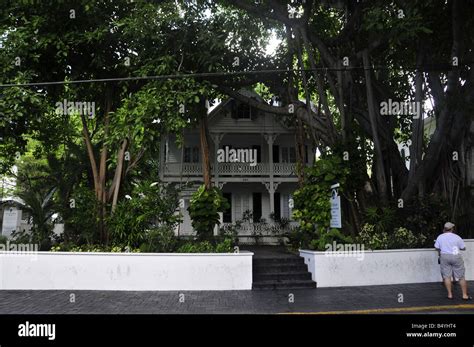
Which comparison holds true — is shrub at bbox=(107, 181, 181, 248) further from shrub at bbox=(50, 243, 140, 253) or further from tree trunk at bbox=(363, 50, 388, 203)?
tree trunk at bbox=(363, 50, 388, 203)

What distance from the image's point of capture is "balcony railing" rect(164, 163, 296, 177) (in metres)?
20.2

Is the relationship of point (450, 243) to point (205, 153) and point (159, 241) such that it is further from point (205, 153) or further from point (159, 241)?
point (205, 153)

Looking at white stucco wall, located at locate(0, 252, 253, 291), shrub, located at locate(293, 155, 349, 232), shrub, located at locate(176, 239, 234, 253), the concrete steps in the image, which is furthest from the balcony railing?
white stucco wall, located at locate(0, 252, 253, 291)

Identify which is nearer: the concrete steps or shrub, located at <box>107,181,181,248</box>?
the concrete steps

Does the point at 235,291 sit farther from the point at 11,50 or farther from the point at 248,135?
the point at 248,135

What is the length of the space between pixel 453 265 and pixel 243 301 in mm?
4548

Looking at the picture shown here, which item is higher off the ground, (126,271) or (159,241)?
(159,241)

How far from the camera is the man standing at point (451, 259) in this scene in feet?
28.5

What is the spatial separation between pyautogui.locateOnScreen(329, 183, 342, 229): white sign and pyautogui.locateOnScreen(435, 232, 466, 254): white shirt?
2.81m

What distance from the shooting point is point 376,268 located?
34.9ft

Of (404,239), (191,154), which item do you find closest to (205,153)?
(404,239)

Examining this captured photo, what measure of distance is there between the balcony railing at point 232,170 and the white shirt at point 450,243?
457 inches

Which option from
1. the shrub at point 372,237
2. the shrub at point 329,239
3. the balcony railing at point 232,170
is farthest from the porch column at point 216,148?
the shrub at point 372,237

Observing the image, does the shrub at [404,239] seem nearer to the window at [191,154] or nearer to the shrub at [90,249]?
the shrub at [90,249]
